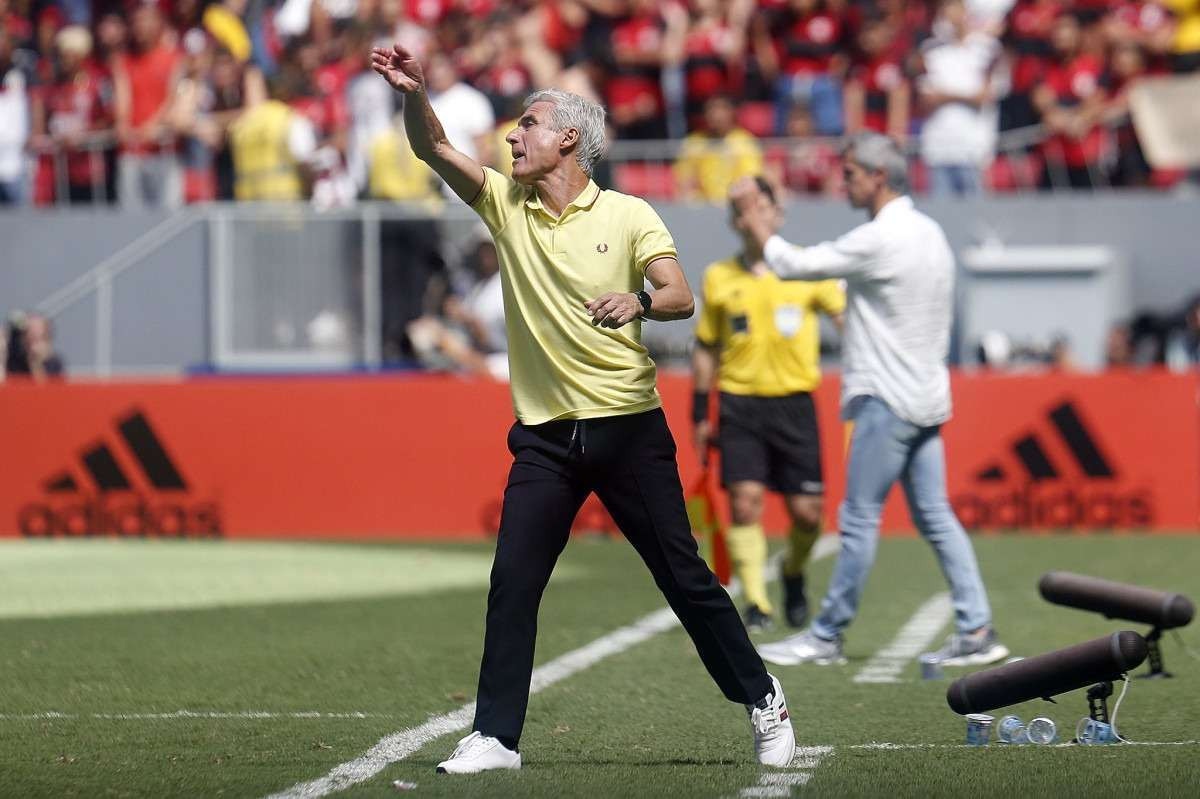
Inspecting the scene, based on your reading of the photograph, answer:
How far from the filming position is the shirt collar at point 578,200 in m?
6.22

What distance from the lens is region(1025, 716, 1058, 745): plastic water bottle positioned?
6.62m

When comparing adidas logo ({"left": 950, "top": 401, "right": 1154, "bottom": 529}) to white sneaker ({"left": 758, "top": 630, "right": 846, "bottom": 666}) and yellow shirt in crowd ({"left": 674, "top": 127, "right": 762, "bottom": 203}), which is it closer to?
yellow shirt in crowd ({"left": 674, "top": 127, "right": 762, "bottom": 203})

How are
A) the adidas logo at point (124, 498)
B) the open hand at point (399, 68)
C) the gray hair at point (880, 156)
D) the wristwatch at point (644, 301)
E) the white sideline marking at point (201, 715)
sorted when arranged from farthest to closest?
the adidas logo at point (124, 498)
the gray hair at point (880, 156)
the white sideline marking at point (201, 715)
the open hand at point (399, 68)
the wristwatch at point (644, 301)

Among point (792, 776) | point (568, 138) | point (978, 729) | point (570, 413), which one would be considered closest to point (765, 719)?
point (792, 776)

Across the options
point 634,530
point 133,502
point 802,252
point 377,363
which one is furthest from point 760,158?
point 634,530

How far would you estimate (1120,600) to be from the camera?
761 cm

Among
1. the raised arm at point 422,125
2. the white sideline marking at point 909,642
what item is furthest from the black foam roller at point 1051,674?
the raised arm at point 422,125

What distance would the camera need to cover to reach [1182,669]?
858cm

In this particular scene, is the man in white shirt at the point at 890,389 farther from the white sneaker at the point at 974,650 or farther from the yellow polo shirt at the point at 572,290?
the yellow polo shirt at the point at 572,290

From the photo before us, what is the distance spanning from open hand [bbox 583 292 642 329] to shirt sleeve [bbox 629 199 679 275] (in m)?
0.42

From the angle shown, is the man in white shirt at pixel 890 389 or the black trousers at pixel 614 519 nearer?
the black trousers at pixel 614 519

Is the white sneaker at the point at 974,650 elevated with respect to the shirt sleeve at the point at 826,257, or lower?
lower

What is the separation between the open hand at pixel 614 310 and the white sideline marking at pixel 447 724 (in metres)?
1.47

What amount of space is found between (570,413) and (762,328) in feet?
14.1
